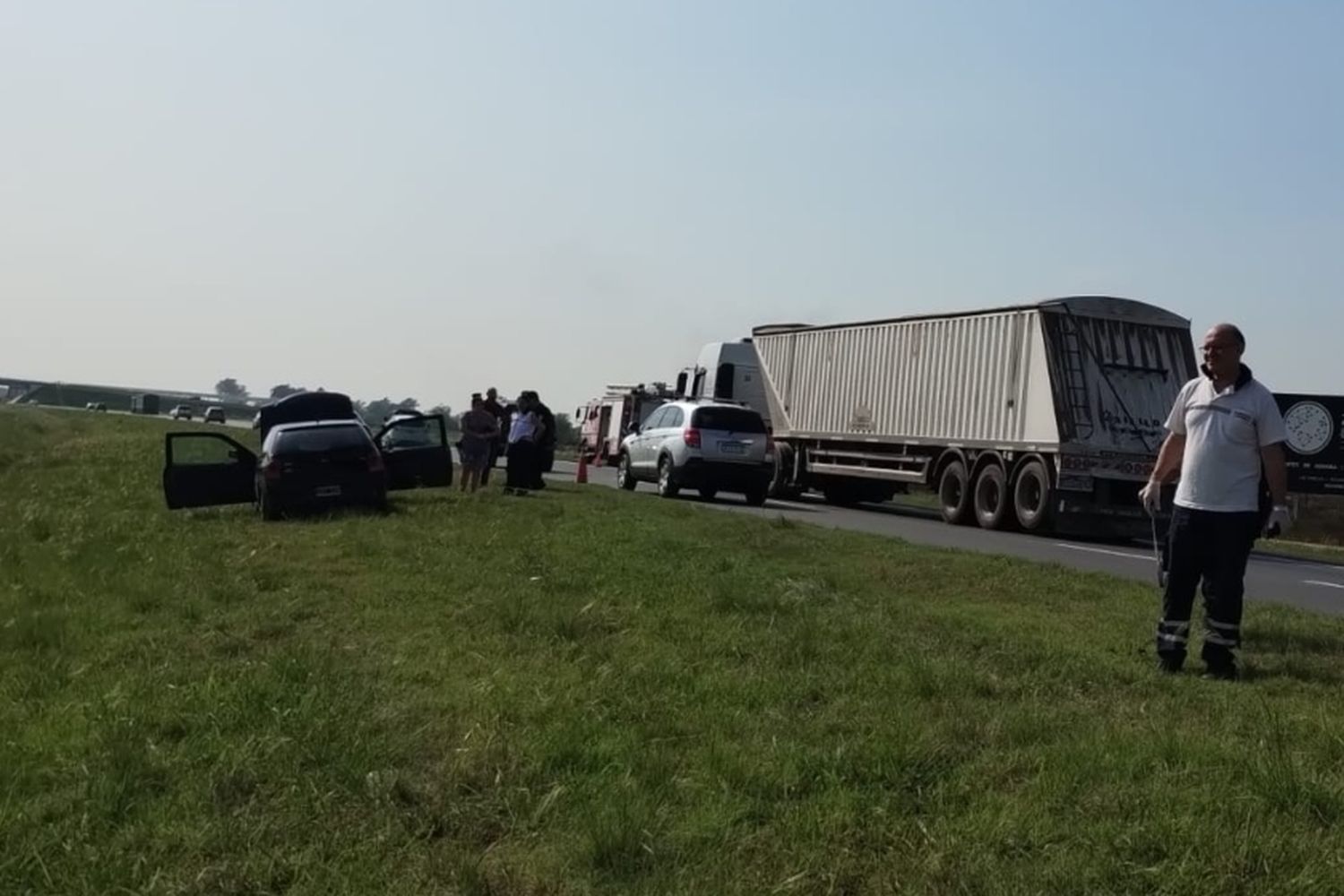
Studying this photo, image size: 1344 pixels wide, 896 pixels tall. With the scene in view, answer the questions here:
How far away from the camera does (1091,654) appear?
27.5 feet

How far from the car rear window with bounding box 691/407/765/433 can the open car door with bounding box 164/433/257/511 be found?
831 cm

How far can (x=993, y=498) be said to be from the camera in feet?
78.5

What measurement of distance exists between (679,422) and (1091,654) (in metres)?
18.3

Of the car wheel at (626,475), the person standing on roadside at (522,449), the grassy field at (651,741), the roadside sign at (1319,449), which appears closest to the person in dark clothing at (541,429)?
the person standing on roadside at (522,449)

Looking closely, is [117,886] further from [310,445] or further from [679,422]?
[679,422]

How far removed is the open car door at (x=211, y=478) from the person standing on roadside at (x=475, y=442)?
11.2ft

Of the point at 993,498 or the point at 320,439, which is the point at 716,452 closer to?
the point at 993,498

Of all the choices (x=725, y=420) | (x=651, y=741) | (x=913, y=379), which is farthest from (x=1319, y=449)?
(x=651, y=741)

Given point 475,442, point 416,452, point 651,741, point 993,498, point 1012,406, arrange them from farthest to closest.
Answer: point 993,498, point 1012,406, point 475,442, point 416,452, point 651,741

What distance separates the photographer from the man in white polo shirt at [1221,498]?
7793 millimetres

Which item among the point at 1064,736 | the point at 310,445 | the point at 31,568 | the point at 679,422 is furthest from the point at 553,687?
the point at 679,422

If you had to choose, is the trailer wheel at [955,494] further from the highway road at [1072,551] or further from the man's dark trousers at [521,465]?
the man's dark trousers at [521,465]

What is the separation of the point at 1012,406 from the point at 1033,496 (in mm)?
1516

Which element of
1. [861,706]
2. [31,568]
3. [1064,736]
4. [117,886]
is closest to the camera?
[117,886]
